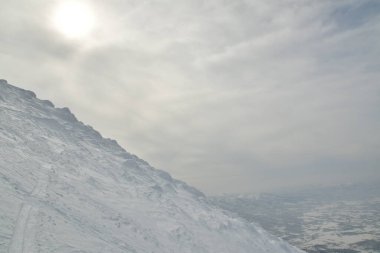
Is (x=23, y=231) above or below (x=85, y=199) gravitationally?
below

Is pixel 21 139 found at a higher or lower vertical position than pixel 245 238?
higher

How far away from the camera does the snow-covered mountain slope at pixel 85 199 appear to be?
57344mm

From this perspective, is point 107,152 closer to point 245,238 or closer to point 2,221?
point 245,238

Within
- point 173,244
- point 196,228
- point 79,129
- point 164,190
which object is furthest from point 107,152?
point 173,244

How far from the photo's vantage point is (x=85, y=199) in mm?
82500

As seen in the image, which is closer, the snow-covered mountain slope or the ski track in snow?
the ski track in snow

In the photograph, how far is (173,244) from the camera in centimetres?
8306

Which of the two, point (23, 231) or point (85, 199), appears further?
point (85, 199)

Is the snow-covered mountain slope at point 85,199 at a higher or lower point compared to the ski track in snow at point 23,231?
higher

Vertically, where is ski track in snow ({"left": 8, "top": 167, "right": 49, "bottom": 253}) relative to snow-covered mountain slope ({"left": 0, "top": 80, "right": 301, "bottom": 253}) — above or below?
below

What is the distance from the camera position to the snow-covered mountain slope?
57344mm

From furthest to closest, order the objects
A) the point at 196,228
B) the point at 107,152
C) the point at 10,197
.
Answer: the point at 107,152 → the point at 196,228 → the point at 10,197

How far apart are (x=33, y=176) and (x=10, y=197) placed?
20747 millimetres

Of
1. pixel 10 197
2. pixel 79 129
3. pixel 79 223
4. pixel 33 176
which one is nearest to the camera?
pixel 10 197
